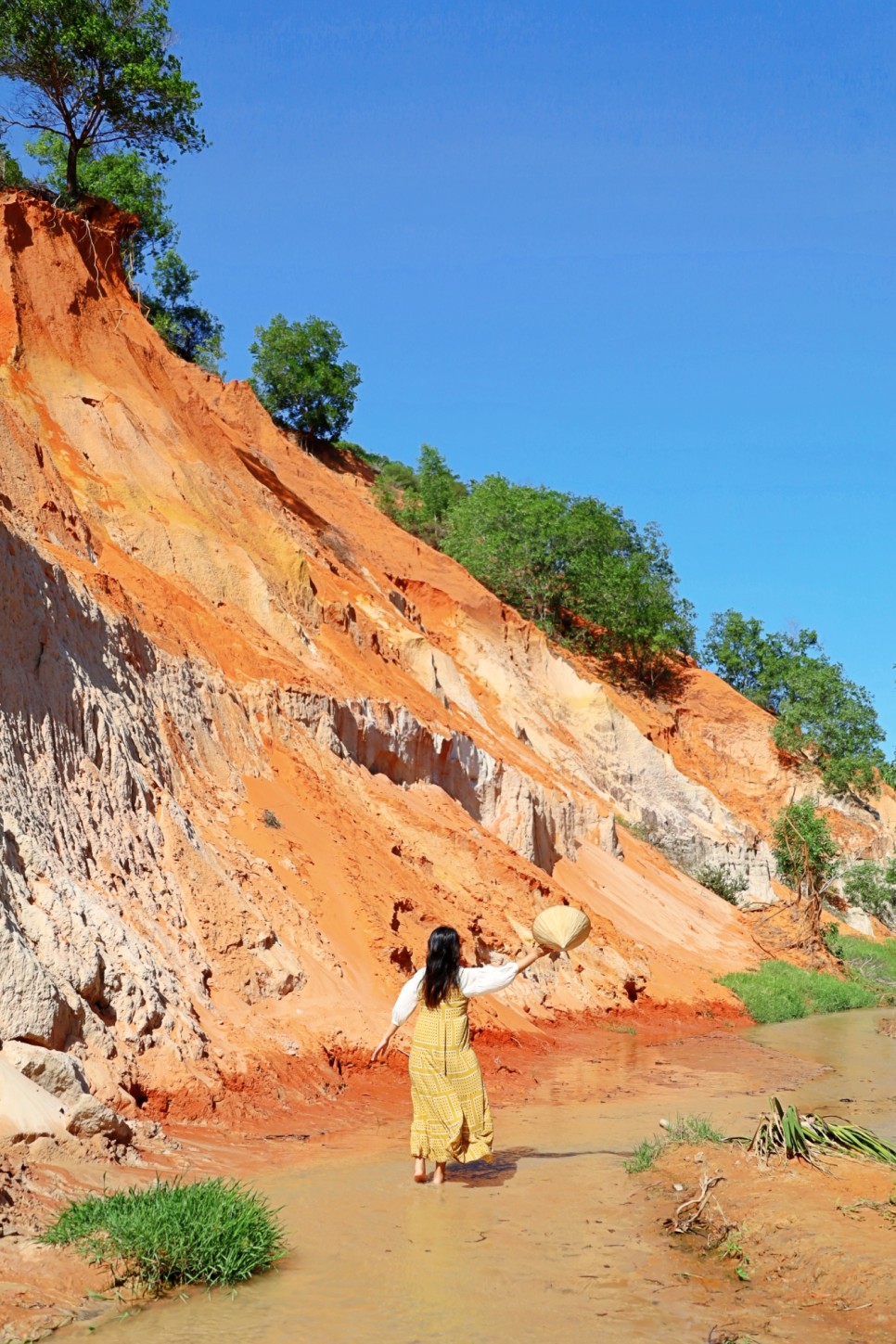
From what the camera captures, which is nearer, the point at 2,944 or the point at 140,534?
the point at 2,944

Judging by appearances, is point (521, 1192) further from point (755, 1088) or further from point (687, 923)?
point (687, 923)

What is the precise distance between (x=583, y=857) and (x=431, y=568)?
11472mm

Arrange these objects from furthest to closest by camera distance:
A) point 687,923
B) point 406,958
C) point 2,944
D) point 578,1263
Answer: point 687,923, point 406,958, point 2,944, point 578,1263

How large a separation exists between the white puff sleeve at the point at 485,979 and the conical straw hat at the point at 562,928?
0.28 meters

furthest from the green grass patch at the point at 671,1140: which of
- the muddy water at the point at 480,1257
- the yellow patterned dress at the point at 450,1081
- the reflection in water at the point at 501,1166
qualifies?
the yellow patterned dress at the point at 450,1081

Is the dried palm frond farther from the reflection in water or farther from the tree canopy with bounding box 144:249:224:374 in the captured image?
the tree canopy with bounding box 144:249:224:374

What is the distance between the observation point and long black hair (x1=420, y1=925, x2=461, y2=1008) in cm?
718

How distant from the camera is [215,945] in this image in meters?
10.9

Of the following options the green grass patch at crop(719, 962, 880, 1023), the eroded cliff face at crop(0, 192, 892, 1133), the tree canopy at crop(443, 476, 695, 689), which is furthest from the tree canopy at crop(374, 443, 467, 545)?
the green grass patch at crop(719, 962, 880, 1023)

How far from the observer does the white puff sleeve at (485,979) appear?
7285 mm

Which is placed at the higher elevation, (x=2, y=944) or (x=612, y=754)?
(x=612, y=754)

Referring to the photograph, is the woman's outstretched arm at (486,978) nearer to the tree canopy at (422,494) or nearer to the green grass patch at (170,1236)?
the green grass patch at (170,1236)

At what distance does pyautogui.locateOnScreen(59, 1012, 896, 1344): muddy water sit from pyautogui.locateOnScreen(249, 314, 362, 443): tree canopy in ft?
125

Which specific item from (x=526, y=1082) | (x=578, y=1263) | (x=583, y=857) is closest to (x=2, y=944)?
(x=578, y=1263)
